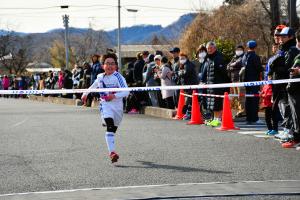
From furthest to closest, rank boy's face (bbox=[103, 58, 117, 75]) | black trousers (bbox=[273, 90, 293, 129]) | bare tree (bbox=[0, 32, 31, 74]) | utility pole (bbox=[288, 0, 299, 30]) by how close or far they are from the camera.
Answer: bare tree (bbox=[0, 32, 31, 74])
utility pole (bbox=[288, 0, 299, 30])
black trousers (bbox=[273, 90, 293, 129])
boy's face (bbox=[103, 58, 117, 75])

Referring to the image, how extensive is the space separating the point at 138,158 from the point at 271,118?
363 centimetres

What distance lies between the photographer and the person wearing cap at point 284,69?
10.5m

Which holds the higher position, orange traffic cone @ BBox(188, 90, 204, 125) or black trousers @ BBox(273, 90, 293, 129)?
black trousers @ BBox(273, 90, 293, 129)

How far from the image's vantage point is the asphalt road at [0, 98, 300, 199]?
25.8ft

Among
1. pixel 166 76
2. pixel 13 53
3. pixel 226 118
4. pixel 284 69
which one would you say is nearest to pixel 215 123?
pixel 226 118

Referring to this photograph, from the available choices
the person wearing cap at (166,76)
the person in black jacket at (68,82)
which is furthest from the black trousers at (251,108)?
the person in black jacket at (68,82)

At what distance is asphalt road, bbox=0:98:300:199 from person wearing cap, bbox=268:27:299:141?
50 centimetres

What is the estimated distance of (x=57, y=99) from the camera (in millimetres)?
31156

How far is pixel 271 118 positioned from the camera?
1213cm

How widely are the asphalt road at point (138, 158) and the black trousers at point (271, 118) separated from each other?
485 mm

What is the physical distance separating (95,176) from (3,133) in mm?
6335

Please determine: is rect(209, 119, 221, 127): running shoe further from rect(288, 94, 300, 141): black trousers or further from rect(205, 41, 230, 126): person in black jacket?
rect(288, 94, 300, 141): black trousers

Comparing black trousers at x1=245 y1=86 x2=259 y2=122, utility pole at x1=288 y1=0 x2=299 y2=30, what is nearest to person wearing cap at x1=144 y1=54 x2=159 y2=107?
black trousers at x1=245 y1=86 x2=259 y2=122

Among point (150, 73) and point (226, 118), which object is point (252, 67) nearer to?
point (226, 118)
